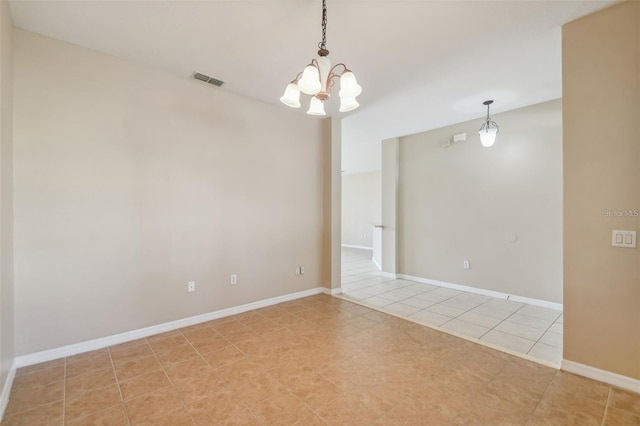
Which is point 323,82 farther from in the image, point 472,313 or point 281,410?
point 472,313

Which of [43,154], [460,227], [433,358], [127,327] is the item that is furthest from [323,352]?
[460,227]

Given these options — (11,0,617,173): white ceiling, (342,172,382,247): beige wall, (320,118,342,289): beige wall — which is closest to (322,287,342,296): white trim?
(320,118,342,289): beige wall

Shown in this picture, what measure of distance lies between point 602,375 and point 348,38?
3403 millimetres

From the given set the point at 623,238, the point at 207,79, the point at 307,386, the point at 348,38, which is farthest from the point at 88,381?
the point at 623,238

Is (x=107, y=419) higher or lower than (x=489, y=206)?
lower

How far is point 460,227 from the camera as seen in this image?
15.6ft

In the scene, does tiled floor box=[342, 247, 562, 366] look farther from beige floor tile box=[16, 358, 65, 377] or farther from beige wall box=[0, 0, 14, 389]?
beige wall box=[0, 0, 14, 389]

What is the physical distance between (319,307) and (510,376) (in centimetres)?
223

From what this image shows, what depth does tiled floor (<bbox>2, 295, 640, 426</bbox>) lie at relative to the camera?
176cm

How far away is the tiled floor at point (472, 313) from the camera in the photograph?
2.80m

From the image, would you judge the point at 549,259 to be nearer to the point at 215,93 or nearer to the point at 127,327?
the point at 215,93

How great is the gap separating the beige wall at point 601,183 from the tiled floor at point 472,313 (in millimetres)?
468

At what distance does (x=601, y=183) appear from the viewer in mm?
2119

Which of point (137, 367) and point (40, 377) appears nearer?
point (40, 377)
